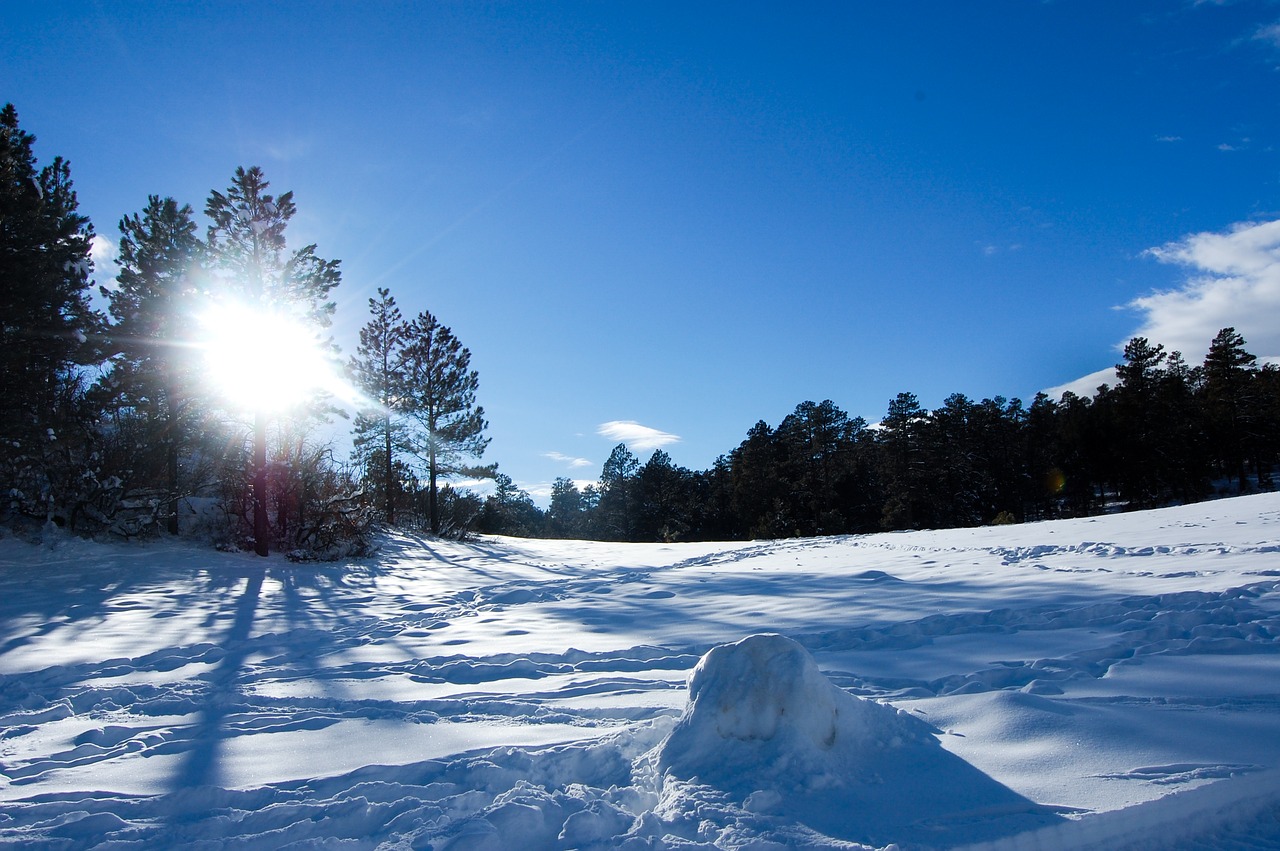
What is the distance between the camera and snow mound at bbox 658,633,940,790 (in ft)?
7.88

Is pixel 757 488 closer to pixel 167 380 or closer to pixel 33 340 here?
pixel 167 380

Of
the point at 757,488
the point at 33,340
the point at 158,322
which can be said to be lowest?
the point at 757,488

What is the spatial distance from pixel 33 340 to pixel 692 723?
47.4 ft

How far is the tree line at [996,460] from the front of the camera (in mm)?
36812

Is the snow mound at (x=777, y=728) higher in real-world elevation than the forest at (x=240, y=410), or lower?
lower

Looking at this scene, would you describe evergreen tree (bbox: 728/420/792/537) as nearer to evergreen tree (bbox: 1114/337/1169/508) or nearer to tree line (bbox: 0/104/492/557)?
evergreen tree (bbox: 1114/337/1169/508)

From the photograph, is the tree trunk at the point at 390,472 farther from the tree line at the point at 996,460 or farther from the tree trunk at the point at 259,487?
the tree line at the point at 996,460

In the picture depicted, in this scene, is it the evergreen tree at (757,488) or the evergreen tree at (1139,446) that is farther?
the evergreen tree at (757,488)

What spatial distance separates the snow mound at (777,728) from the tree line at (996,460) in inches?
1438

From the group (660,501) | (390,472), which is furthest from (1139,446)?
(390,472)

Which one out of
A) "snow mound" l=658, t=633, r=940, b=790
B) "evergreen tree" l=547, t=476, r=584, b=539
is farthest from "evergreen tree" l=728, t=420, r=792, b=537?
"snow mound" l=658, t=633, r=940, b=790

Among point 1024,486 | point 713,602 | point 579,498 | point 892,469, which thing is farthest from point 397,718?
point 579,498

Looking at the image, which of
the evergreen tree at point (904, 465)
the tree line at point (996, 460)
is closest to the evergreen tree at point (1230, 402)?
the tree line at point (996, 460)

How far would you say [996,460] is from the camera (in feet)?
137
